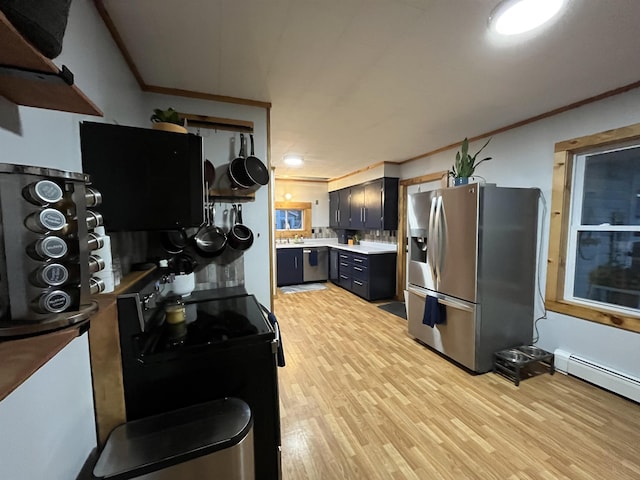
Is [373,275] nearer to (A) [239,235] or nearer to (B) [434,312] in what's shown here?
(B) [434,312]

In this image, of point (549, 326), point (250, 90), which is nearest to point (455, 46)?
point (250, 90)

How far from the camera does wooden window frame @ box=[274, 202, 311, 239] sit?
243 inches

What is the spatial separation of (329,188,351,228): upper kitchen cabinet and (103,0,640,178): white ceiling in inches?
120

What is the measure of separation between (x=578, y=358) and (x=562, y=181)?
1554mm

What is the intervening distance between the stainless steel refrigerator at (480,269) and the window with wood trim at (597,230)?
20cm

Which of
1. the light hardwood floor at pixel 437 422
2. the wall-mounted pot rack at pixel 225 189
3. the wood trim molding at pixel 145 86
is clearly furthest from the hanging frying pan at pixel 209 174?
the light hardwood floor at pixel 437 422

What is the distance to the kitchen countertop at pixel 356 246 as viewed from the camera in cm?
478

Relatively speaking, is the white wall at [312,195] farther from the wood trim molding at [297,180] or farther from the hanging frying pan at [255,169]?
the hanging frying pan at [255,169]

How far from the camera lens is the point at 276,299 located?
474 cm

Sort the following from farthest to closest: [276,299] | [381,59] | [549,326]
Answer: [276,299] < [549,326] < [381,59]

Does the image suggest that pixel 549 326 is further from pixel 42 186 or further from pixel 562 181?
pixel 42 186

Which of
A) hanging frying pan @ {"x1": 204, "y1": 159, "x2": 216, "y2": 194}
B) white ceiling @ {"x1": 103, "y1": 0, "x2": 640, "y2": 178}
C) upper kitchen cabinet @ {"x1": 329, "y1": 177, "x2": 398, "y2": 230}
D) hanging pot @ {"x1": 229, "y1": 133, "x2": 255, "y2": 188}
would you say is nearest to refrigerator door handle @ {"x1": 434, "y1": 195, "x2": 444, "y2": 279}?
white ceiling @ {"x1": 103, "y1": 0, "x2": 640, "y2": 178}

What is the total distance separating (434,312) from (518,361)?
759 millimetres

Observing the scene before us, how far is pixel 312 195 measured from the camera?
21.2 ft
